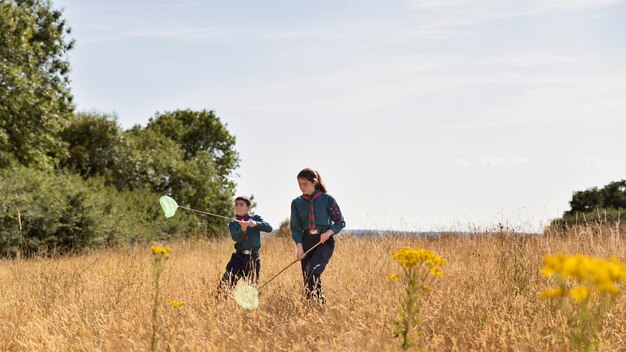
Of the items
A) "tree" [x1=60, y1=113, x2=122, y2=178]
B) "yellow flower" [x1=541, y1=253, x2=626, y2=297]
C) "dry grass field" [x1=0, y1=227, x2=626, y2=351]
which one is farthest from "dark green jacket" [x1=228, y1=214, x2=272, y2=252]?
"tree" [x1=60, y1=113, x2=122, y2=178]

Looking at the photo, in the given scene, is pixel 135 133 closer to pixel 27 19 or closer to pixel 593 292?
pixel 27 19

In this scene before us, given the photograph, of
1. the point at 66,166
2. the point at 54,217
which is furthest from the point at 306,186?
the point at 66,166

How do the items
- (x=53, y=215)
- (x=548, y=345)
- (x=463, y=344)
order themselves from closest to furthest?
(x=548, y=345), (x=463, y=344), (x=53, y=215)

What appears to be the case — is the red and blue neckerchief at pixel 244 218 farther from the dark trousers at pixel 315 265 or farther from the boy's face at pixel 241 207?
the dark trousers at pixel 315 265

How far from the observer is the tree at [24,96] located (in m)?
20.4

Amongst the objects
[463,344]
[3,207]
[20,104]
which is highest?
[20,104]

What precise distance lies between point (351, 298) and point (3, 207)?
40.8 feet

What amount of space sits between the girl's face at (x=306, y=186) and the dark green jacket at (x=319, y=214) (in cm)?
8

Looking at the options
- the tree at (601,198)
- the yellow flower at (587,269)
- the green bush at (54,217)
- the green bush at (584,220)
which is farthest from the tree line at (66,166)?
the tree at (601,198)

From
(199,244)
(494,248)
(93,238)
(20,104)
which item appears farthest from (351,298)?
(20,104)

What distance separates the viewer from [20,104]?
20734 mm

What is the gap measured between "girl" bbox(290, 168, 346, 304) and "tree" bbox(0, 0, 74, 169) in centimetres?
1590

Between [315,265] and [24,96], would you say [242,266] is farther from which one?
[24,96]

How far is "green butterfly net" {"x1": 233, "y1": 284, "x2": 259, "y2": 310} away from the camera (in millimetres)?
6004
